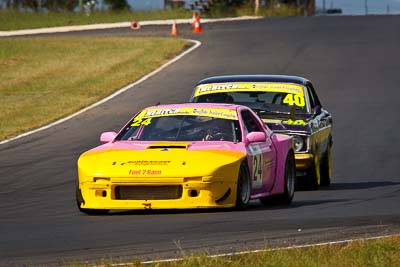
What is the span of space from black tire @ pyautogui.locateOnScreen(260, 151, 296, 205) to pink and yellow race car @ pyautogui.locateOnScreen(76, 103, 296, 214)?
0.02 metres

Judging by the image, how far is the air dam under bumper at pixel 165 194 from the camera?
40.9 feet

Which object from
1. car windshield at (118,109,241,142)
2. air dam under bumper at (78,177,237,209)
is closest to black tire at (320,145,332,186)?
car windshield at (118,109,241,142)

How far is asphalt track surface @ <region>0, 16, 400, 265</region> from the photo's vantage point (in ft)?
34.1

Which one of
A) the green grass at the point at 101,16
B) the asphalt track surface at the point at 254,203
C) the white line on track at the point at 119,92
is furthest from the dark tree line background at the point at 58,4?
the white line on track at the point at 119,92

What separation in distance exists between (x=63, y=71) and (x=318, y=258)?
2938cm

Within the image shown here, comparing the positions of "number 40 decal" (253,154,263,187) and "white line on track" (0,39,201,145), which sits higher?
"number 40 decal" (253,154,263,187)

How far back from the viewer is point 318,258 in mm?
9148

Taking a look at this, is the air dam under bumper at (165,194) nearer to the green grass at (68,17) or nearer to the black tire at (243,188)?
the black tire at (243,188)

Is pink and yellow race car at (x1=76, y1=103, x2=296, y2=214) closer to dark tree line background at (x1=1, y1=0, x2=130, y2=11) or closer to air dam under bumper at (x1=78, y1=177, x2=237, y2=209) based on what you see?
air dam under bumper at (x1=78, y1=177, x2=237, y2=209)

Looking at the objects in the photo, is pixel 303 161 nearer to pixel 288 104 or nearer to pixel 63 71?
pixel 288 104

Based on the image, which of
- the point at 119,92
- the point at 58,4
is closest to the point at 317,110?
the point at 119,92

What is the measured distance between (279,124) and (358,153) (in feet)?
15.1

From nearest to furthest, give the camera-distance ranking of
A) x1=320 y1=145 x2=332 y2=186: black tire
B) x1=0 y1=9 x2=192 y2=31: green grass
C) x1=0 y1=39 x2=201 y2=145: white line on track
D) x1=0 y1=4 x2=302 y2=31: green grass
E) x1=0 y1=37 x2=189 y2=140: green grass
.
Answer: x1=320 y1=145 x2=332 y2=186: black tire
x1=0 y1=39 x2=201 y2=145: white line on track
x1=0 y1=37 x2=189 y2=140: green grass
x1=0 y1=9 x2=192 y2=31: green grass
x1=0 y1=4 x2=302 y2=31: green grass

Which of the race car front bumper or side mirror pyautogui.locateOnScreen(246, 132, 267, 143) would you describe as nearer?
side mirror pyautogui.locateOnScreen(246, 132, 267, 143)
